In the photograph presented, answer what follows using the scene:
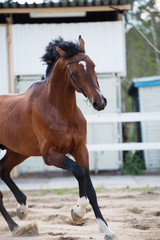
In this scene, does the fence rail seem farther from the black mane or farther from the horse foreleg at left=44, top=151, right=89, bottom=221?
the horse foreleg at left=44, top=151, right=89, bottom=221

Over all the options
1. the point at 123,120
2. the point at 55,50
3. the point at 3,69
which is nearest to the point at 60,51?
the point at 55,50

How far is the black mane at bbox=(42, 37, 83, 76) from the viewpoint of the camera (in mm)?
3898

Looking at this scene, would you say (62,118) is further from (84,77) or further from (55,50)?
(55,50)

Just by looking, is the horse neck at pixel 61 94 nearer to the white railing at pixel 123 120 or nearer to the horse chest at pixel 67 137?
the horse chest at pixel 67 137

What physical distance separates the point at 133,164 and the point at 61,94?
6.50 meters

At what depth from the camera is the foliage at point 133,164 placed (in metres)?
9.99

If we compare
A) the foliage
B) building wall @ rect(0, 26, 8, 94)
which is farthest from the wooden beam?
the foliage

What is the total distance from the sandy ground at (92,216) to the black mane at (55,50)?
1978mm

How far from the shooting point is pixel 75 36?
10297 mm

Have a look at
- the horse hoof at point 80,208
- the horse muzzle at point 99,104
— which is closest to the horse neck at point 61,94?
the horse muzzle at point 99,104

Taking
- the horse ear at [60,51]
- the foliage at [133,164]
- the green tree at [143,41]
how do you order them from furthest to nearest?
the green tree at [143,41] → the foliage at [133,164] → the horse ear at [60,51]

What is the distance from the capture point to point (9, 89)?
10.3 m

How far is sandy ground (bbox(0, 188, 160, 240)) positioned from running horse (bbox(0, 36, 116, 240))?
1.17ft

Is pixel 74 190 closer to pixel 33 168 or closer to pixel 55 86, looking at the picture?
pixel 33 168
